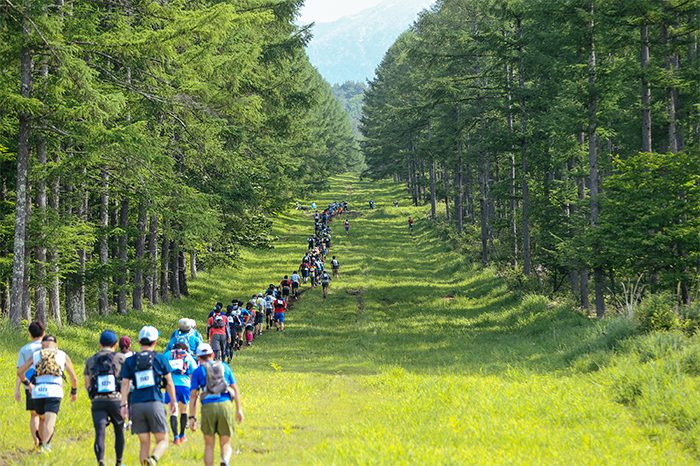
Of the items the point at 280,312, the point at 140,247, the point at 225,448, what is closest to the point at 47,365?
the point at 225,448

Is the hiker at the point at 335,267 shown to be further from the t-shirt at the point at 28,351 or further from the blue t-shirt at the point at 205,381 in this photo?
the t-shirt at the point at 28,351

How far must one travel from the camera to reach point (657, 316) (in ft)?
55.2

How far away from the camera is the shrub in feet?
54.9

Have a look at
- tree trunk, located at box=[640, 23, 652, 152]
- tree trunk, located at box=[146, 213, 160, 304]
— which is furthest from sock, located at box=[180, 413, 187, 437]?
tree trunk, located at box=[640, 23, 652, 152]

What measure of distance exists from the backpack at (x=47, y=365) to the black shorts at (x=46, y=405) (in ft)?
1.11

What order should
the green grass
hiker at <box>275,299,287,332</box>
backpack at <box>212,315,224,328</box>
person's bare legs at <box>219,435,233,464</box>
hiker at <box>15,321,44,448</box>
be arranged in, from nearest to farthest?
person's bare legs at <box>219,435,233,464</box>
hiker at <box>15,321,44,448</box>
the green grass
backpack at <box>212,315,224,328</box>
hiker at <box>275,299,287,332</box>

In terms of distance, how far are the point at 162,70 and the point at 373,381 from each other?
10816mm

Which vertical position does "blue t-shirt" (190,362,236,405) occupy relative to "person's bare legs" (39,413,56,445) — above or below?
above

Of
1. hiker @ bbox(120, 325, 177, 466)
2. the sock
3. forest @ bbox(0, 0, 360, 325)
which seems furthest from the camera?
forest @ bbox(0, 0, 360, 325)

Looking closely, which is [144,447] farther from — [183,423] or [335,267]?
[335,267]

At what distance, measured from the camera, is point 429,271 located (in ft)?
140

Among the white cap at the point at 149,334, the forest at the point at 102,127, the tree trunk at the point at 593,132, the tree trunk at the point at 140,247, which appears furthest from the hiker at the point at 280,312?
the white cap at the point at 149,334

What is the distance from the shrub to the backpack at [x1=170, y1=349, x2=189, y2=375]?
11451 millimetres

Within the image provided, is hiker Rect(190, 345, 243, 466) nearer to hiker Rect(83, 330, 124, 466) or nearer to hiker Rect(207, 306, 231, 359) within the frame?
hiker Rect(83, 330, 124, 466)
